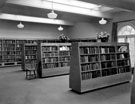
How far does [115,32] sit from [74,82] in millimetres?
5584

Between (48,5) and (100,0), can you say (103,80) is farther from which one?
(48,5)

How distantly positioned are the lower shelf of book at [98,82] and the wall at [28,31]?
8088 mm

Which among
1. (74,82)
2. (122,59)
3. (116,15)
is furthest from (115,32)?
(74,82)

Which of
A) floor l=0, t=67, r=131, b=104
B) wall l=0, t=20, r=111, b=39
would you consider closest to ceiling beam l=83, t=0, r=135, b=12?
wall l=0, t=20, r=111, b=39

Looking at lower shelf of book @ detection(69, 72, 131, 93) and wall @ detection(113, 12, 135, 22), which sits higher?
wall @ detection(113, 12, 135, 22)

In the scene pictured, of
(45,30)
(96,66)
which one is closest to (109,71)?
(96,66)

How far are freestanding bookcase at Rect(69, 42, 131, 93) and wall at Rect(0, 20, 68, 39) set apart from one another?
7880 millimetres

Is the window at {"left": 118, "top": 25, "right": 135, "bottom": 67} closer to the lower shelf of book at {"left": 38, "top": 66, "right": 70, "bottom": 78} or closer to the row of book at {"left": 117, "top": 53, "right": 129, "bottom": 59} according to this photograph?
the row of book at {"left": 117, "top": 53, "right": 129, "bottom": 59}

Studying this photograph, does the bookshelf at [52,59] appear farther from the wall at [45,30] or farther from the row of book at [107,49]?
the wall at [45,30]

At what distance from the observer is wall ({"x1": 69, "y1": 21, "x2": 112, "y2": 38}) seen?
919cm

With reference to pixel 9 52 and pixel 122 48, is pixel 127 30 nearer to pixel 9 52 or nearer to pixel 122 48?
pixel 122 48

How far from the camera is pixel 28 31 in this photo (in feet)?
37.1

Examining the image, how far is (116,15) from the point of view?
8086mm

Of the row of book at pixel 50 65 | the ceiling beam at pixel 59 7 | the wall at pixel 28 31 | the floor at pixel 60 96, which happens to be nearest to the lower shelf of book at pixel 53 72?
the row of book at pixel 50 65
